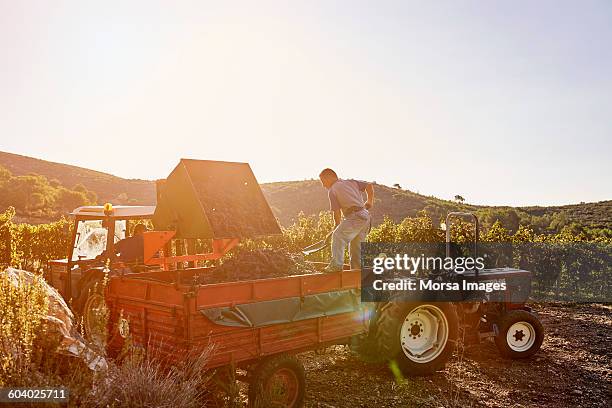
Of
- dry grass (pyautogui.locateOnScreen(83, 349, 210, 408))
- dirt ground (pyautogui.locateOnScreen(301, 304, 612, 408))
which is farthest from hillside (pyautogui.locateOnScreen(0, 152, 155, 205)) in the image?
dry grass (pyautogui.locateOnScreen(83, 349, 210, 408))

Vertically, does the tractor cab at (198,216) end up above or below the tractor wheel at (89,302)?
above

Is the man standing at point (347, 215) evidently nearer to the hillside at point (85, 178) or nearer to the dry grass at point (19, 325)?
the dry grass at point (19, 325)

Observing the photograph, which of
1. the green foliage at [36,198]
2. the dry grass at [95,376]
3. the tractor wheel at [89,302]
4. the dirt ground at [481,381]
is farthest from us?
the green foliage at [36,198]

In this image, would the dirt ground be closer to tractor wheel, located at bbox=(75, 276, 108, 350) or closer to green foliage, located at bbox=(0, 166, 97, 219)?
tractor wheel, located at bbox=(75, 276, 108, 350)

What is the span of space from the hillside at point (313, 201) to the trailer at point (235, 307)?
95.5 feet

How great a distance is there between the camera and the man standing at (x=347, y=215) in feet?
24.3

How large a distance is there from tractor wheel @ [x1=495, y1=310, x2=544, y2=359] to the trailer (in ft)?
0.05

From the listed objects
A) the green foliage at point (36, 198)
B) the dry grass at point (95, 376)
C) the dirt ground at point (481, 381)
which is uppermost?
the green foliage at point (36, 198)

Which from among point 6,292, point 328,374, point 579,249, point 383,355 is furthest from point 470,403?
point 579,249

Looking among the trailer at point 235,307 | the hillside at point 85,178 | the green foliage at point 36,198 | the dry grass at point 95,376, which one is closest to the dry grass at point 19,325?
the dry grass at point 95,376

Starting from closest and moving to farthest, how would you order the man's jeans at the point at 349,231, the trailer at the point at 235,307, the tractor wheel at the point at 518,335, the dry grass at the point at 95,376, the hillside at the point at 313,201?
the dry grass at the point at 95,376 → the trailer at the point at 235,307 → the man's jeans at the point at 349,231 → the tractor wheel at the point at 518,335 → the hillside at the point at 313,201

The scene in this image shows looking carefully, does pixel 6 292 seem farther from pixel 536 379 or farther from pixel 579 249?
pixel 579 249

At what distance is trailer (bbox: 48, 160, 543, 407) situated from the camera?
5312 mm

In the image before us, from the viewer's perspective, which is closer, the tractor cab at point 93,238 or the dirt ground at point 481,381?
the dirt ground at point 481,381
